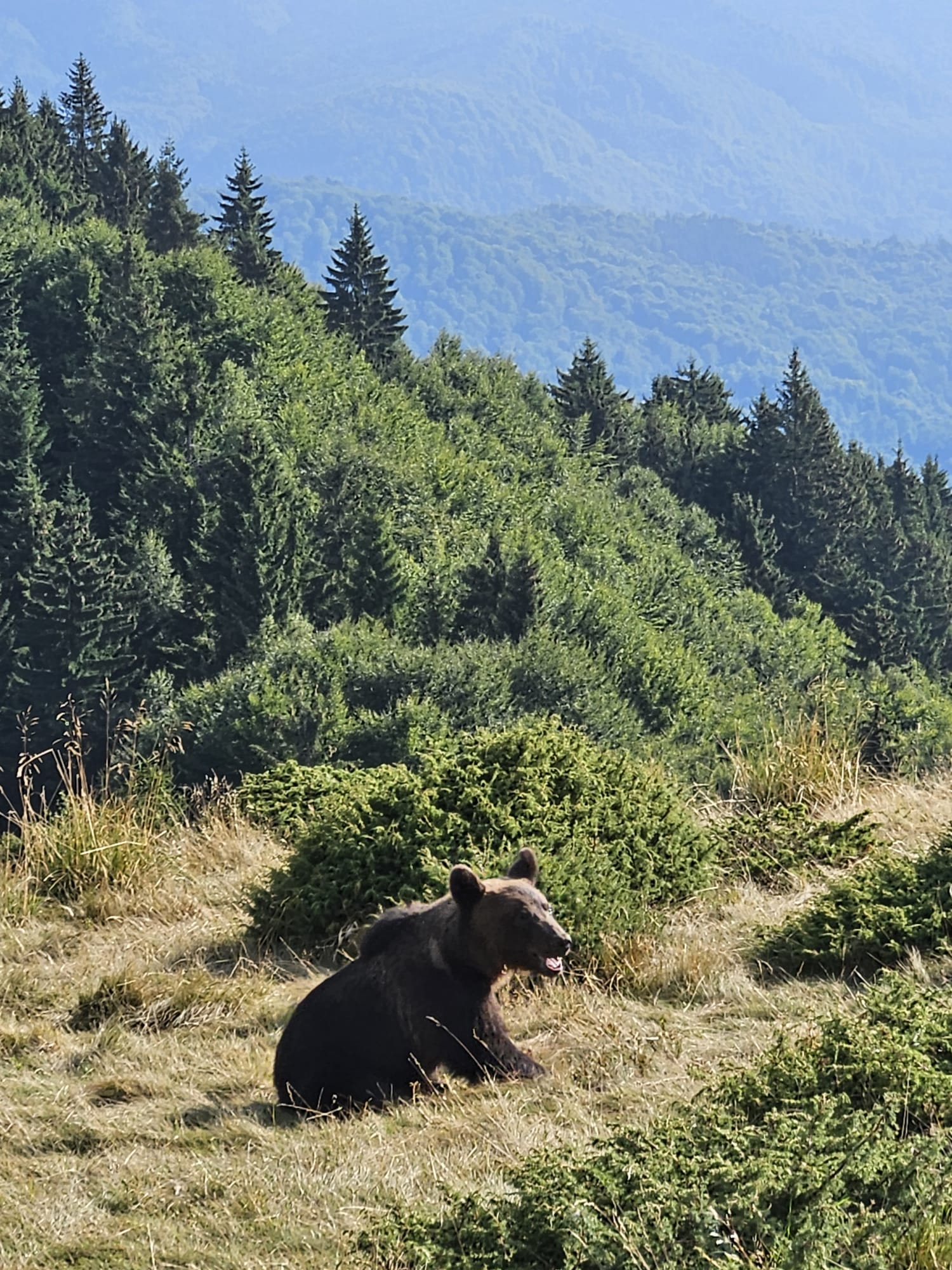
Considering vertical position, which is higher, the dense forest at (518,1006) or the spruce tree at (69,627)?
the spruce tree at (69,627)

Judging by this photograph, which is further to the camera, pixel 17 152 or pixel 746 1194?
pixel 17 152

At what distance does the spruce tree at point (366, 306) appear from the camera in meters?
87.9

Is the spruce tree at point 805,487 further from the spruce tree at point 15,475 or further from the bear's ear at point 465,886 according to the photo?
the bear's ear at point 465,886

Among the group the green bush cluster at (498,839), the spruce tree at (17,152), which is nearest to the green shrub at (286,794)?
the green bush cluster at (498,839)

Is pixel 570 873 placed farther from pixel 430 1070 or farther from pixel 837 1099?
pixel 837 1099

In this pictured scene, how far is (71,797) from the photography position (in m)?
8.37

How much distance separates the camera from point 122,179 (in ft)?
293

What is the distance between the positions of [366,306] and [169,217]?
41.9ft

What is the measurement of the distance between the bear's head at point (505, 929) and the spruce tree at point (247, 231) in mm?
83448

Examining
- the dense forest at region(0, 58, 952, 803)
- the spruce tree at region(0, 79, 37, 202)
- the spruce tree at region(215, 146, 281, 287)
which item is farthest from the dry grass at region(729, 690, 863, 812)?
the spruce tree at region(0, 79, 37, 202)

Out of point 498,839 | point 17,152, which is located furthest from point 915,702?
point 17,152

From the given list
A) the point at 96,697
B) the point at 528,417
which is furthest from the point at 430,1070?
the point at 528,417

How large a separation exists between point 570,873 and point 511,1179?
2.67m

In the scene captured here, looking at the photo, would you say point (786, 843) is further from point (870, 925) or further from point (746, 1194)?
point (746, 1194)
